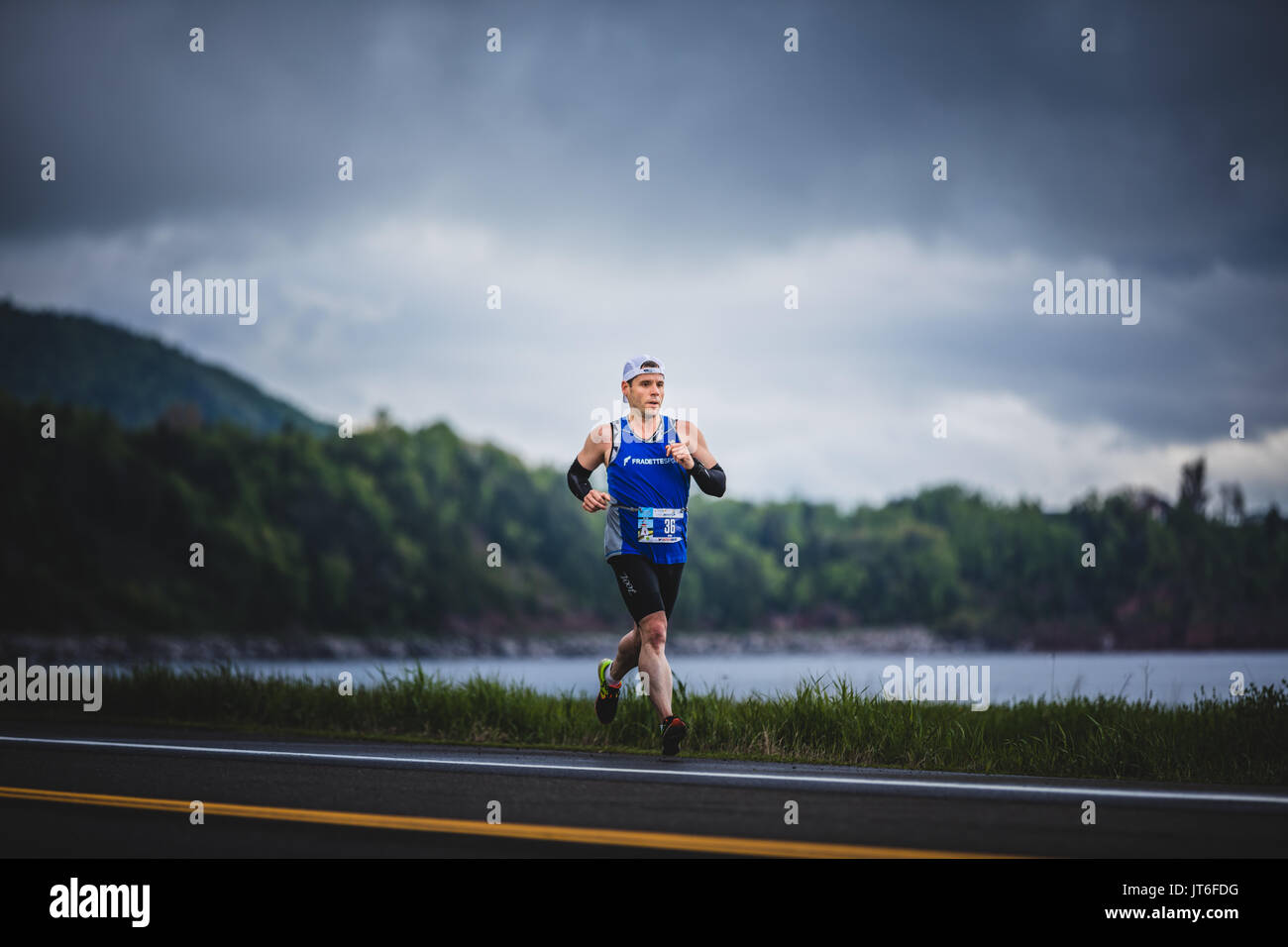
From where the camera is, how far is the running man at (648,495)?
902cm

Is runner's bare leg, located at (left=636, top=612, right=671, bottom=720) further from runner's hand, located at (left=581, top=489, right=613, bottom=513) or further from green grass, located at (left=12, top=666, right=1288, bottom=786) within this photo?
runner's hand, located at (left=581, top=489, right=613, bottom=513)

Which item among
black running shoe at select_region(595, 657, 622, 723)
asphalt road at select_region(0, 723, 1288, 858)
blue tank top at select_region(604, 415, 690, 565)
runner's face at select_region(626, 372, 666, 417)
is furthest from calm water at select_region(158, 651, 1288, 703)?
asphalt road at select_region(0, 723, 1288, 858)

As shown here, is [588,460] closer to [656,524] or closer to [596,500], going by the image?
[596,500]

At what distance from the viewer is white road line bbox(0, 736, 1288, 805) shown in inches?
270

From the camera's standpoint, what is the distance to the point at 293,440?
166 metres

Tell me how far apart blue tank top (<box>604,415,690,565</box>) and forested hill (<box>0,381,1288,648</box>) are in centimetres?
10999

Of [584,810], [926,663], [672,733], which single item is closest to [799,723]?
[672,733]

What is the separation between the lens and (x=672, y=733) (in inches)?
351

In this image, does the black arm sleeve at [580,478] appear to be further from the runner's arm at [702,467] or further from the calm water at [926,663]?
the calm water at [926,663]

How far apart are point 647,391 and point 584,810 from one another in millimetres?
3472

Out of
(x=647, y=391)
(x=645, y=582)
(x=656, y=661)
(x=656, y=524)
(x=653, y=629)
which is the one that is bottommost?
(x=656, y=661)

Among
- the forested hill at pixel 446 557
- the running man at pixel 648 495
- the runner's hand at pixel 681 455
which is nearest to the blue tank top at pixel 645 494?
the running man at pixel 648 495
